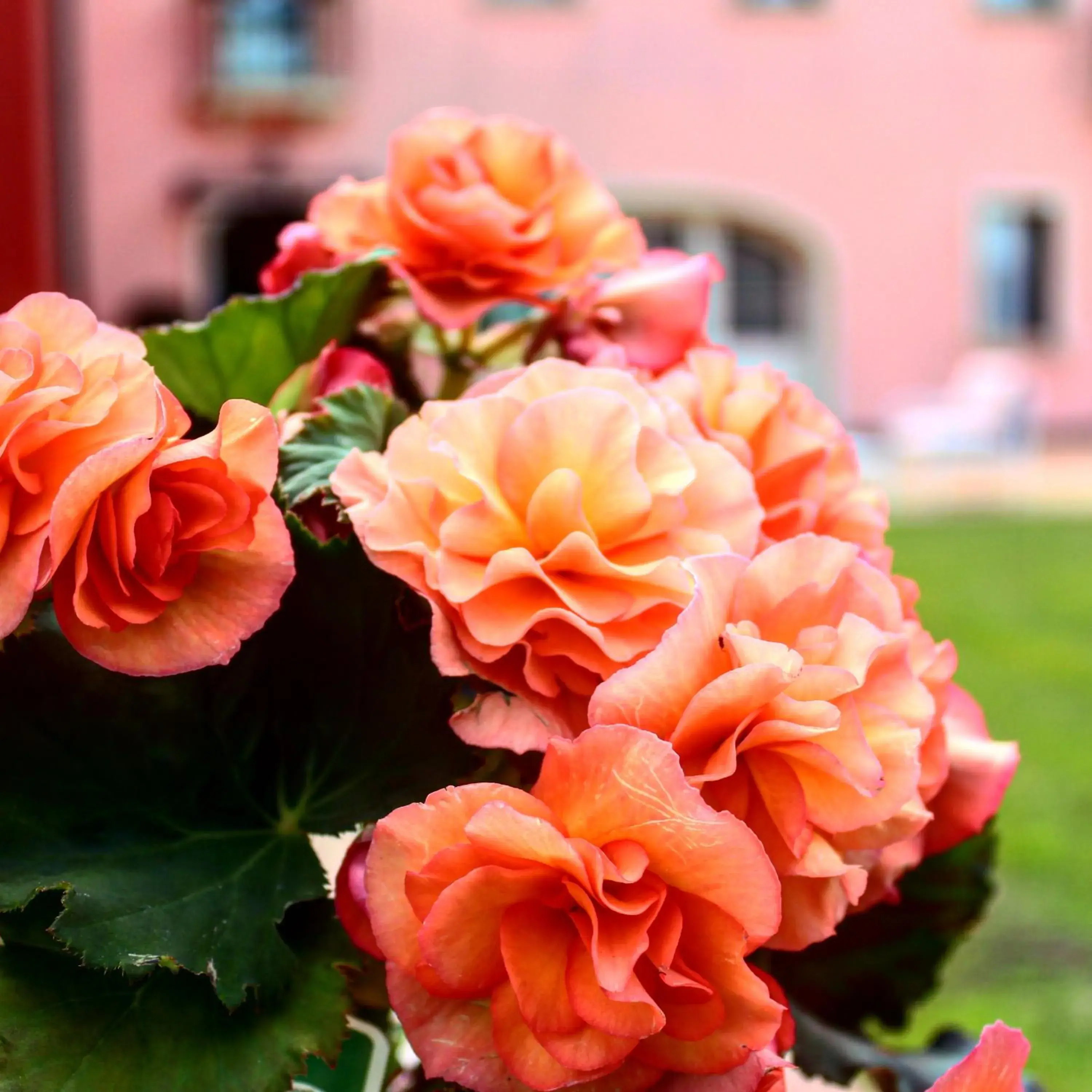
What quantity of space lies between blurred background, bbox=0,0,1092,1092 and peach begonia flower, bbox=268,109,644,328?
10.1 meters

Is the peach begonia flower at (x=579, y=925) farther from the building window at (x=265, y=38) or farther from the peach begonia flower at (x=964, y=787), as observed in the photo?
the building window at (x=265, y=38)

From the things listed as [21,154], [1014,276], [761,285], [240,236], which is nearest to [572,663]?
[21,154]

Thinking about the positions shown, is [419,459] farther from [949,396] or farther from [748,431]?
[949,396]

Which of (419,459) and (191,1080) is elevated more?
(419,459)

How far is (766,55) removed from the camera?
39.1ft

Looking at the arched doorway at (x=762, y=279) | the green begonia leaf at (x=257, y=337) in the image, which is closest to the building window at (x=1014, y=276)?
the arched doorway at (x=762, y=279)

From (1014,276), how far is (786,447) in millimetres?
12795

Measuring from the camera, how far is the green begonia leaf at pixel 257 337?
50 centimetres

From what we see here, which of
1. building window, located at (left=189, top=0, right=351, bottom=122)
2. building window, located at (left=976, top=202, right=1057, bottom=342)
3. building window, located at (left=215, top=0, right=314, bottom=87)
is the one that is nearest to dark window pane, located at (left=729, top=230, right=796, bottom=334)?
building window, located at (left=976, top=202, right=1057, bottom=342)

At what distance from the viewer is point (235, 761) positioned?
432mm

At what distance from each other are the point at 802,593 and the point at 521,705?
78 millimetres

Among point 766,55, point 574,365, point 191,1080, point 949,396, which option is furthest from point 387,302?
point 766,55

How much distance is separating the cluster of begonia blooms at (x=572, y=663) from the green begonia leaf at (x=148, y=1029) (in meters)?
0.03

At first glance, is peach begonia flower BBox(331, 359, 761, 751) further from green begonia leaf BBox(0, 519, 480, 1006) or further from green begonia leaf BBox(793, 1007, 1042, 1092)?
green begonia leaf BBox(793, 1007, 1042, 1092)
